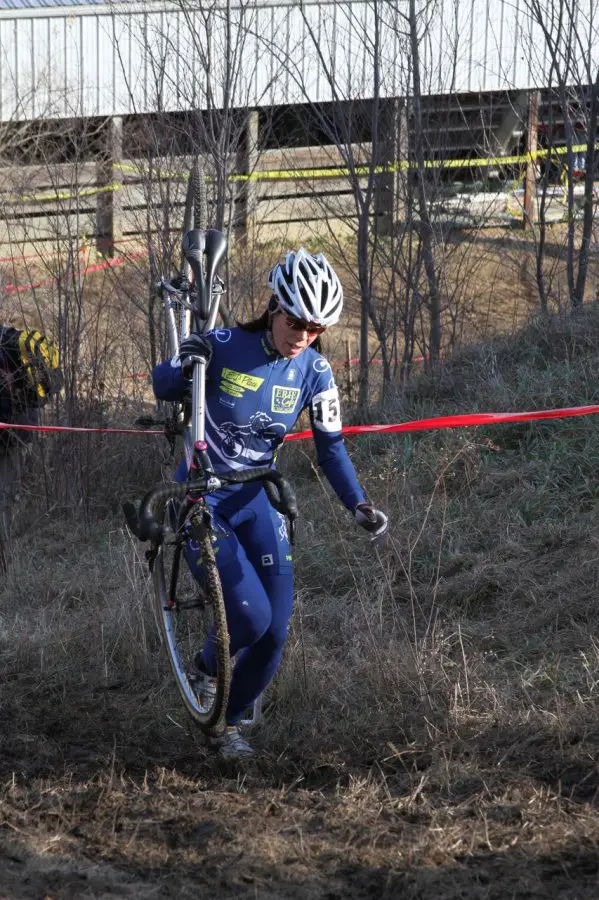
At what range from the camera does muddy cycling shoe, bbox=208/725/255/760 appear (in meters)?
4.72

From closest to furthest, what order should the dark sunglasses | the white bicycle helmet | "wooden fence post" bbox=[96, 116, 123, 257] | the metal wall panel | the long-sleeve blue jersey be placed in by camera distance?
the white bicycle helmet < the dark sunglasses < the long-sleeve blue jersey < the metal wall panel < "wooden fence post" bbox=[96, 116, 123, 257]

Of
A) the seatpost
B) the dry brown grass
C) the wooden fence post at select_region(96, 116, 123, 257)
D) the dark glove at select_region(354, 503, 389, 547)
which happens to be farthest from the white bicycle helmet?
the wooden fence post at select_region(96, 116, 123, 257)

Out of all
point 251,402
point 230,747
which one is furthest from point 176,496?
point 230,747

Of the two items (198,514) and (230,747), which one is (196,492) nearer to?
(198,514)

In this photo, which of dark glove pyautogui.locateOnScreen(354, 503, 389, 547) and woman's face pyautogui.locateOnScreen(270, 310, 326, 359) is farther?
woman's face pyautogui.locateOnScreen(270, 310, 326, 359)

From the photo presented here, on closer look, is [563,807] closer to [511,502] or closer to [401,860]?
[401,860]

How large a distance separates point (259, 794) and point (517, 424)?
4.71 meters

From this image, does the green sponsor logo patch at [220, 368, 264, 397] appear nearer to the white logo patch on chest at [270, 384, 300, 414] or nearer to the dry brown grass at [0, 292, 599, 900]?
the white logo patch on chest at [270, 384, 300, 414]

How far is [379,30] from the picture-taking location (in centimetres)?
1035

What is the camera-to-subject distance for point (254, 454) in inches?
189

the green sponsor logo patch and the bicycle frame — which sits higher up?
the green sponsor logo patch

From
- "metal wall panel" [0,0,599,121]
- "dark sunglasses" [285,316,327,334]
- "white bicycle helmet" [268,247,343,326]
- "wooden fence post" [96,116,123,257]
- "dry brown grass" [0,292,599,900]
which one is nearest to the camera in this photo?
"dry brown grass" [0,292,599,900]

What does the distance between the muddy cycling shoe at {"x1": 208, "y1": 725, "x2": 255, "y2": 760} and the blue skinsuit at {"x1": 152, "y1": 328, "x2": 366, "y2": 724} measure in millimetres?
113

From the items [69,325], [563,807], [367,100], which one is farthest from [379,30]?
[563,807]
